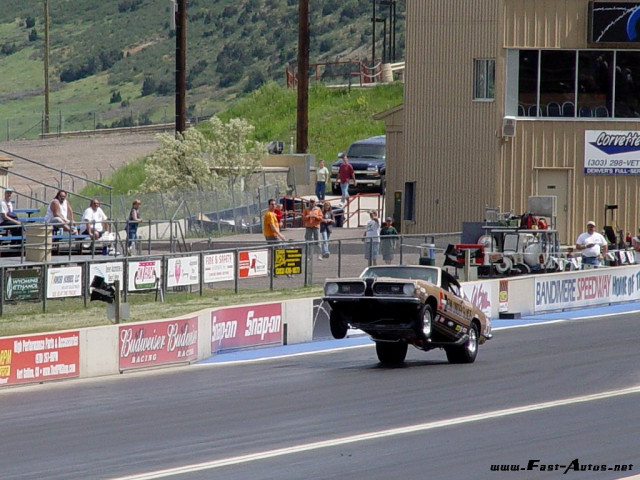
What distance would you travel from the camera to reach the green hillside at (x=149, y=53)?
10575 cm

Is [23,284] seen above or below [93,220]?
below

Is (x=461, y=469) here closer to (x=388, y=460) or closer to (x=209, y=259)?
(x=388, y=460)

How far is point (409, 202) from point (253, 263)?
1427cm

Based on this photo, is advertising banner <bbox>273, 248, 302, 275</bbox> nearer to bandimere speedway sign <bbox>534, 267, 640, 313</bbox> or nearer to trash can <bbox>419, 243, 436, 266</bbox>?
trash can <bbox>419, 243, 436, 266</bbox>

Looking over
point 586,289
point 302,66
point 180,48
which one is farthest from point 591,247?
point 180,48

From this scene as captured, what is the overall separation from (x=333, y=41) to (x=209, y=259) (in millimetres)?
83876

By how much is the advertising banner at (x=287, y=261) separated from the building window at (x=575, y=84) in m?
13.7

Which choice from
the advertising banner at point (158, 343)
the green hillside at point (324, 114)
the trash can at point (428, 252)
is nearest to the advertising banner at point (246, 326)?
the advertising banner at point (158, 343)

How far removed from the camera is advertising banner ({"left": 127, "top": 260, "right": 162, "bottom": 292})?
96.8ft

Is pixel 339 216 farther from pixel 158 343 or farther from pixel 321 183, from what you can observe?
pixel 158 343

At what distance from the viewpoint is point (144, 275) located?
29.9 meters

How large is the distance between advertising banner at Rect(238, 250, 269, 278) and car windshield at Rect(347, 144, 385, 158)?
71.8 feet

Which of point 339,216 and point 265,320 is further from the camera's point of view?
point 339,216

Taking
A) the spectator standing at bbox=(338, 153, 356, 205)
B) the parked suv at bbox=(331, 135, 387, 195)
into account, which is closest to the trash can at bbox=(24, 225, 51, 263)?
the spectator standing at bbox=(338, 153, 356, 205)
